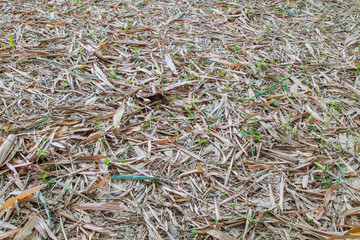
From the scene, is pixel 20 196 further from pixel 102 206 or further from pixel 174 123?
pixel 174 123

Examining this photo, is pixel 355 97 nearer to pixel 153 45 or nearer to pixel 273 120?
pixel 273 120

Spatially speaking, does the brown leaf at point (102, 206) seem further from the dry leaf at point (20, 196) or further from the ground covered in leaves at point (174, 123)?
the dry leaf at point (20, 196)

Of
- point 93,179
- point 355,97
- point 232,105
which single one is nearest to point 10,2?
point 93,179

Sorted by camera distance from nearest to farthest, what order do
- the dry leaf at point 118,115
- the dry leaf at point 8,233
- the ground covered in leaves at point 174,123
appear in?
1. the dry leaf at point 8,233
2. the ground covered in leaves at point 174,123
3. the dry leaf at point 118,115

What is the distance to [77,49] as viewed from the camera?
1.93 m

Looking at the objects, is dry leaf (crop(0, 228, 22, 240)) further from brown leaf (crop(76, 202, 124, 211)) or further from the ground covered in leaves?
brown leaf (crop(76, 202, 124, 211))

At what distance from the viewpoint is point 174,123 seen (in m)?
1.54

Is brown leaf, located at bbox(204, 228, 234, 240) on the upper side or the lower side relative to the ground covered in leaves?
lower

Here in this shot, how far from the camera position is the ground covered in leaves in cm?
118

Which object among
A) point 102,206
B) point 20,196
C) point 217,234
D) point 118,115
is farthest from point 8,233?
point 217,234

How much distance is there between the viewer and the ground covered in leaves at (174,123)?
118cm

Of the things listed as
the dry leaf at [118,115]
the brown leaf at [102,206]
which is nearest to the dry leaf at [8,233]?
the brown leaf at [102,206]

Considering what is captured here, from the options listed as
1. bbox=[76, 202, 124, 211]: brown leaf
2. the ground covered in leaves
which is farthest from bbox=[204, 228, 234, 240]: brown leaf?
bbox=[76, 202, 124, 211]: brown leaf

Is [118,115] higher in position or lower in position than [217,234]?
higher
